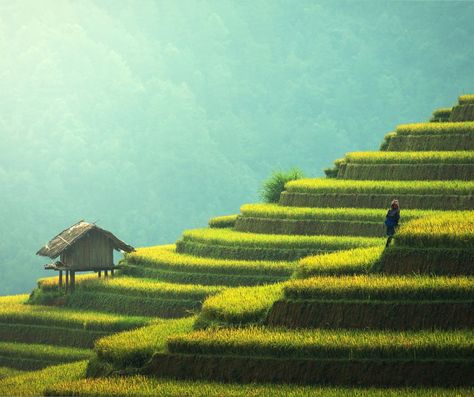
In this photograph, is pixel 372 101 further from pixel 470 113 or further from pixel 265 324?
pixel 265 324

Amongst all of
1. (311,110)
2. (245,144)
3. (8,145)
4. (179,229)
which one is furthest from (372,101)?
(8,145)

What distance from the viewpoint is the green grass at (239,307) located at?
107 feet

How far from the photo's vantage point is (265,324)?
3228 cm

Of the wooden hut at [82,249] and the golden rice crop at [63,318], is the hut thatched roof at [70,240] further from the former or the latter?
the golden rice crop at [63,318]

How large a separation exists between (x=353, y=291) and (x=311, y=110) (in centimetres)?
16448

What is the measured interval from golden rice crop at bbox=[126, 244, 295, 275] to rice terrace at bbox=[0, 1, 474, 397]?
82 millimetres

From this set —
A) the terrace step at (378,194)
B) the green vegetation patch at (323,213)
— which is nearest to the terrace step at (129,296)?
the green vegetation patch at (323,213)

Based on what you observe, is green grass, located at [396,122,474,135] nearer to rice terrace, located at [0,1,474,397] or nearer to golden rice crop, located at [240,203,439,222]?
rice terrace, located at [0,1,474,397]

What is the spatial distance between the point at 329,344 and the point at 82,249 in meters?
23.3

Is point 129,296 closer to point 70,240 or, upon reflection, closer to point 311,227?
point 70,240

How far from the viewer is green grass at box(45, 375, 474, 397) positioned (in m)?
27.4

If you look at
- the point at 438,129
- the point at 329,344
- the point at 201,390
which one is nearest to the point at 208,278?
the point at 438,129

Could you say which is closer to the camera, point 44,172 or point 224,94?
point 44,172

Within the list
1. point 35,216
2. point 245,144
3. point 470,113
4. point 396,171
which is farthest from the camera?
point 245,144
